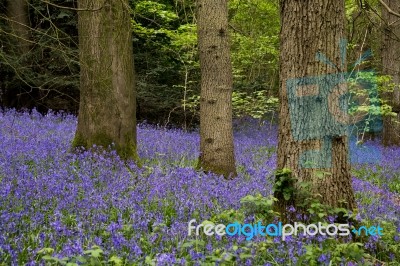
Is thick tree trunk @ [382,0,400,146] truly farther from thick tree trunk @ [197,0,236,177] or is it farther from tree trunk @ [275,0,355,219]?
tree trunk @ [275,0,355,219]

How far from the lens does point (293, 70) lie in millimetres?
3979

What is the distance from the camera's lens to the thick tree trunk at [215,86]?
6.83 metres

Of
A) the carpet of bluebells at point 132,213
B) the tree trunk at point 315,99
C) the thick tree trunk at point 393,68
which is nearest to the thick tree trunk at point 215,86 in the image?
the carpet of bluebells at point 132,213

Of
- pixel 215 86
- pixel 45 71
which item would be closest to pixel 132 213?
pixel 215 86

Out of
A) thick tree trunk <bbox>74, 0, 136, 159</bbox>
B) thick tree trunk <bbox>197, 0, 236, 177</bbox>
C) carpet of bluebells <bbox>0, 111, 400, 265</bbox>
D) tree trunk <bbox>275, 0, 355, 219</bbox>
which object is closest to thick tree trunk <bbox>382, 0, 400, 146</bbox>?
carpet of bluebells <bbox>0, 111, 400, 265</bbox>

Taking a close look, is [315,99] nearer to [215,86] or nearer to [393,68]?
[215,86]

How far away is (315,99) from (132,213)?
2.11m

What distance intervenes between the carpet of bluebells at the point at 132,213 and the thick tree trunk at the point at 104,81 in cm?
37

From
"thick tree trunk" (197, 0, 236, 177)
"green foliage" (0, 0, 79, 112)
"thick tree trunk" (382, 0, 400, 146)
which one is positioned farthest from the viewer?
"thick tree trunk" (382, 0, 400, 146)

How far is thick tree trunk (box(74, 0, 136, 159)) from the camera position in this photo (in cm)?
685

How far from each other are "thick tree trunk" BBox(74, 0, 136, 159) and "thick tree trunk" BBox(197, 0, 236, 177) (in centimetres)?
126

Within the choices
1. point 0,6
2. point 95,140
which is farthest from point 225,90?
point 0,6

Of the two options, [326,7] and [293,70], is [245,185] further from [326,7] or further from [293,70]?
[326,7]

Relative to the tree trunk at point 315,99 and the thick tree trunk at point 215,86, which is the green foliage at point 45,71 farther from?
the tree trunk at point 315,99
